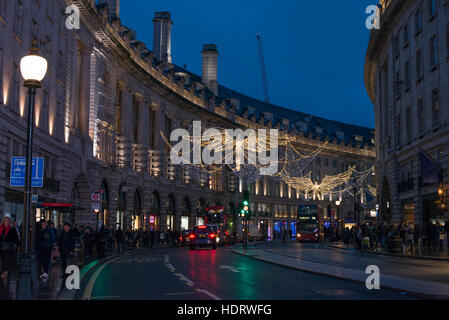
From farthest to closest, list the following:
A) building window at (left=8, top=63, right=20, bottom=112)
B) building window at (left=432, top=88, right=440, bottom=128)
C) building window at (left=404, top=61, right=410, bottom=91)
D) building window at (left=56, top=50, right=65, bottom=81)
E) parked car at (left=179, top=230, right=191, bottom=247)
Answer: parked car at (left=179, top=230, right=191, bottom=247) → building window at (left=404, top=61, right=410, bottom=91) → building window at (left=56, top=50, right=65, bottom=81) → building window at (left=432, top=88, right=440, bottom=128) → building window at (left=8, top=63, right=20, bottom=112)

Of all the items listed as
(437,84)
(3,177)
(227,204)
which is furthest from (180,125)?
(3,177)

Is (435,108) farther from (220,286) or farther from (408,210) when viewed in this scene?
(220,286)

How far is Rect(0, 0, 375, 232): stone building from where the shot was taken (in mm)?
34312

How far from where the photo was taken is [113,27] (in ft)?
189

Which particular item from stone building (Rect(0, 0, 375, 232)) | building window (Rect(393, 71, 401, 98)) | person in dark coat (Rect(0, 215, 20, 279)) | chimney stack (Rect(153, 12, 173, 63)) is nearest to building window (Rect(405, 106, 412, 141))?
building window (Rect(393, 71, 401, 98))

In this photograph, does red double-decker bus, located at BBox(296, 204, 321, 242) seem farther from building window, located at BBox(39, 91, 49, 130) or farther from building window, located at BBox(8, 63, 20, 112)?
building window, located at BBox(8, 63, 20, 112)

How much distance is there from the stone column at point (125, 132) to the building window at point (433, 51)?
2929 centimetres

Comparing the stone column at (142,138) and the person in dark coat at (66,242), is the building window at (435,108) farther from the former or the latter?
the stone column at (142,138)

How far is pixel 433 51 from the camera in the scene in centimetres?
4156

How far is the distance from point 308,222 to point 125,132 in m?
23.3

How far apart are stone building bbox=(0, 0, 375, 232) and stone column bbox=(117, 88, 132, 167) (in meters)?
0.10
